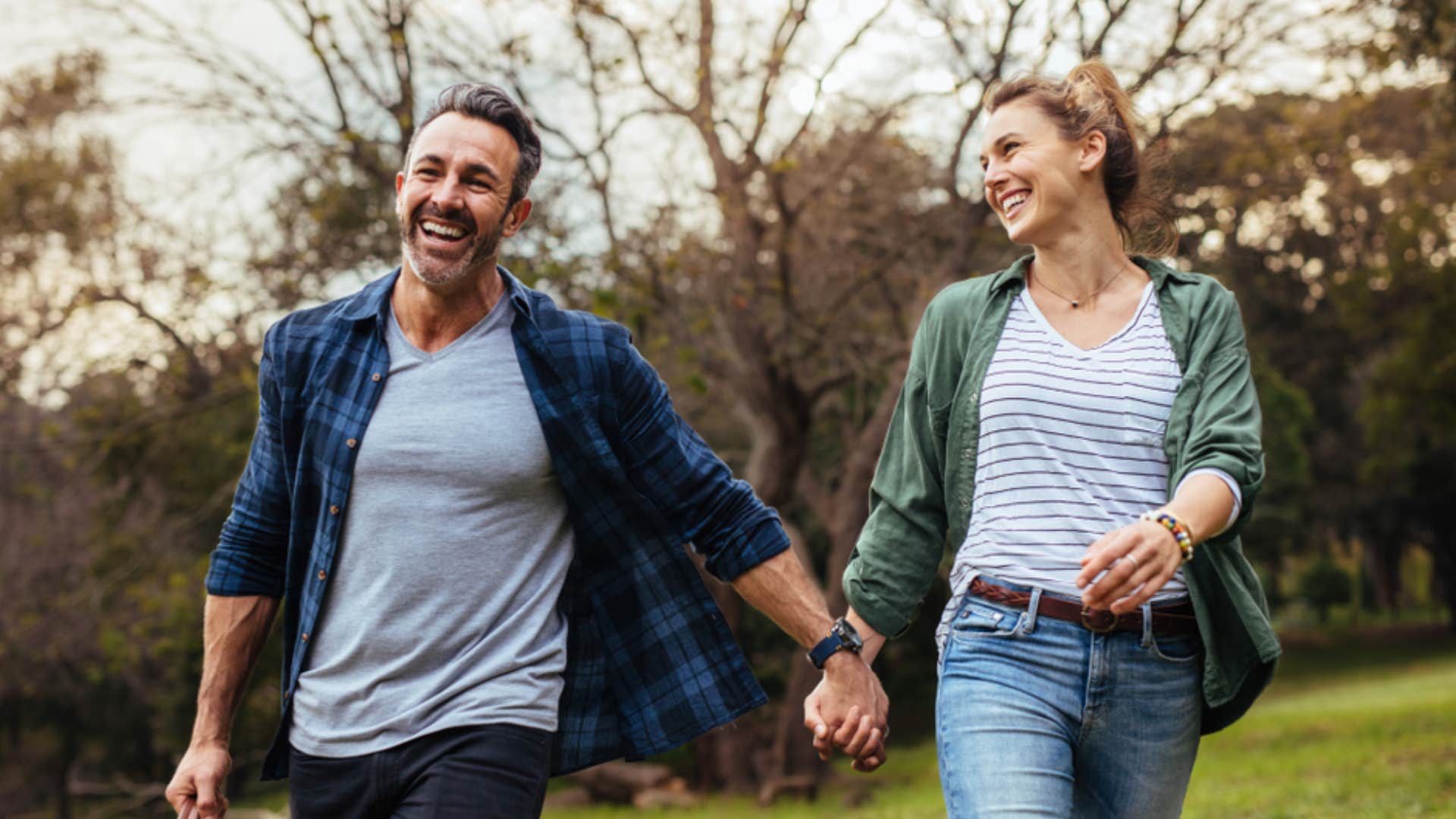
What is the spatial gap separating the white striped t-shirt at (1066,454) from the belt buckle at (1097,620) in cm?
6

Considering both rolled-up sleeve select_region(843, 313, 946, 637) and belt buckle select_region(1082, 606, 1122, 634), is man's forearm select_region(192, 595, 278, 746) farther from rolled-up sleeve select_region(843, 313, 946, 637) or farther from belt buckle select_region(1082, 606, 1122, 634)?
belt buckle select_region(1082, 606, 1122, 634)

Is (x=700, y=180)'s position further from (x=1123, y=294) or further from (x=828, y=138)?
→ (x=1123, y=294)

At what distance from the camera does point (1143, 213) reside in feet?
11.7

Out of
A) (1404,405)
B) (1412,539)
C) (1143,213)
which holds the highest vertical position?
(1143,213)

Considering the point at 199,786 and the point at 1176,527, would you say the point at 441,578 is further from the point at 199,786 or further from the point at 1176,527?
the point at 1176,527

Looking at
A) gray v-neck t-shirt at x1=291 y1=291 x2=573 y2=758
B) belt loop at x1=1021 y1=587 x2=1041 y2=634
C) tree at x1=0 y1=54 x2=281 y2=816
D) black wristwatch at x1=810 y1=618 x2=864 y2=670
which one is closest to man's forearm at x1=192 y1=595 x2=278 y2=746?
gray v-neck t-shirt at x1=291 y1=291 x2=573 y2=758

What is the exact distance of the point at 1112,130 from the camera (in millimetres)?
3445

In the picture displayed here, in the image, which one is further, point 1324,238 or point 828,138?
point 1324,238

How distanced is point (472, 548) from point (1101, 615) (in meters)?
1.32

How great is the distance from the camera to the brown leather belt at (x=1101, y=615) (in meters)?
2.95

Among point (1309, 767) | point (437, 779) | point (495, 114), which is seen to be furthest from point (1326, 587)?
point (437, 779)

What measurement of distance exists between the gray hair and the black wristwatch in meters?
1.25

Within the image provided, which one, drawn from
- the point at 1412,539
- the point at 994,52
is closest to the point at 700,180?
the point at 994,52

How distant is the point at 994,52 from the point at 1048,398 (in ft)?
27.8
